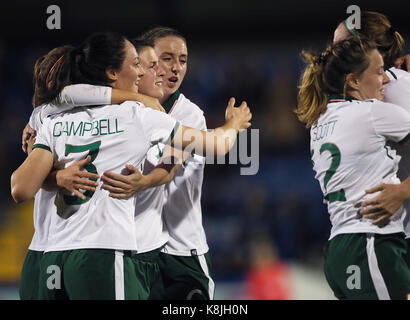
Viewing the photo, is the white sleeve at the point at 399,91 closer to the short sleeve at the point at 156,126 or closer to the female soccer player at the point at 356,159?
the female soccer player at the point at 356,159

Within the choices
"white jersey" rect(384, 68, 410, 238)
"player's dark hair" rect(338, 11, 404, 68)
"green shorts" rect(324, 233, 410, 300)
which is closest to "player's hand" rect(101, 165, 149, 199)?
"green shorts" rect(324, 233, 410, 300)

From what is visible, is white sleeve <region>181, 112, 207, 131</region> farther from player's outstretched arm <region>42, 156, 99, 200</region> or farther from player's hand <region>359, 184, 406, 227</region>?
player's hand <region>359, 184, 406, 227</region>

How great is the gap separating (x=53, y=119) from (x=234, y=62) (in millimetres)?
6814

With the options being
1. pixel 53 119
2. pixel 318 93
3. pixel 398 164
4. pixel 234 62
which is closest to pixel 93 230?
pixel 53 119

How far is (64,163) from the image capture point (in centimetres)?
267

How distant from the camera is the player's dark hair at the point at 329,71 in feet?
9.93

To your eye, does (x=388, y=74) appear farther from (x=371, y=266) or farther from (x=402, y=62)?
(x=371, y=266)

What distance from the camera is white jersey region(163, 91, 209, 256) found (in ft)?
11.0

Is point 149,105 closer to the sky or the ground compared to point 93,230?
closer to the sky

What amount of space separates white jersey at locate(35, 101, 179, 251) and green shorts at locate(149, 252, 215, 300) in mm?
789

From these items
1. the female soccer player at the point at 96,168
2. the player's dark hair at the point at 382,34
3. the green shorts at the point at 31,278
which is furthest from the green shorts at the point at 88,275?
the player's dark hair at the point at 382,34

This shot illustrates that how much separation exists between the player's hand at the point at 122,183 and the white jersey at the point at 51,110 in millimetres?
333
